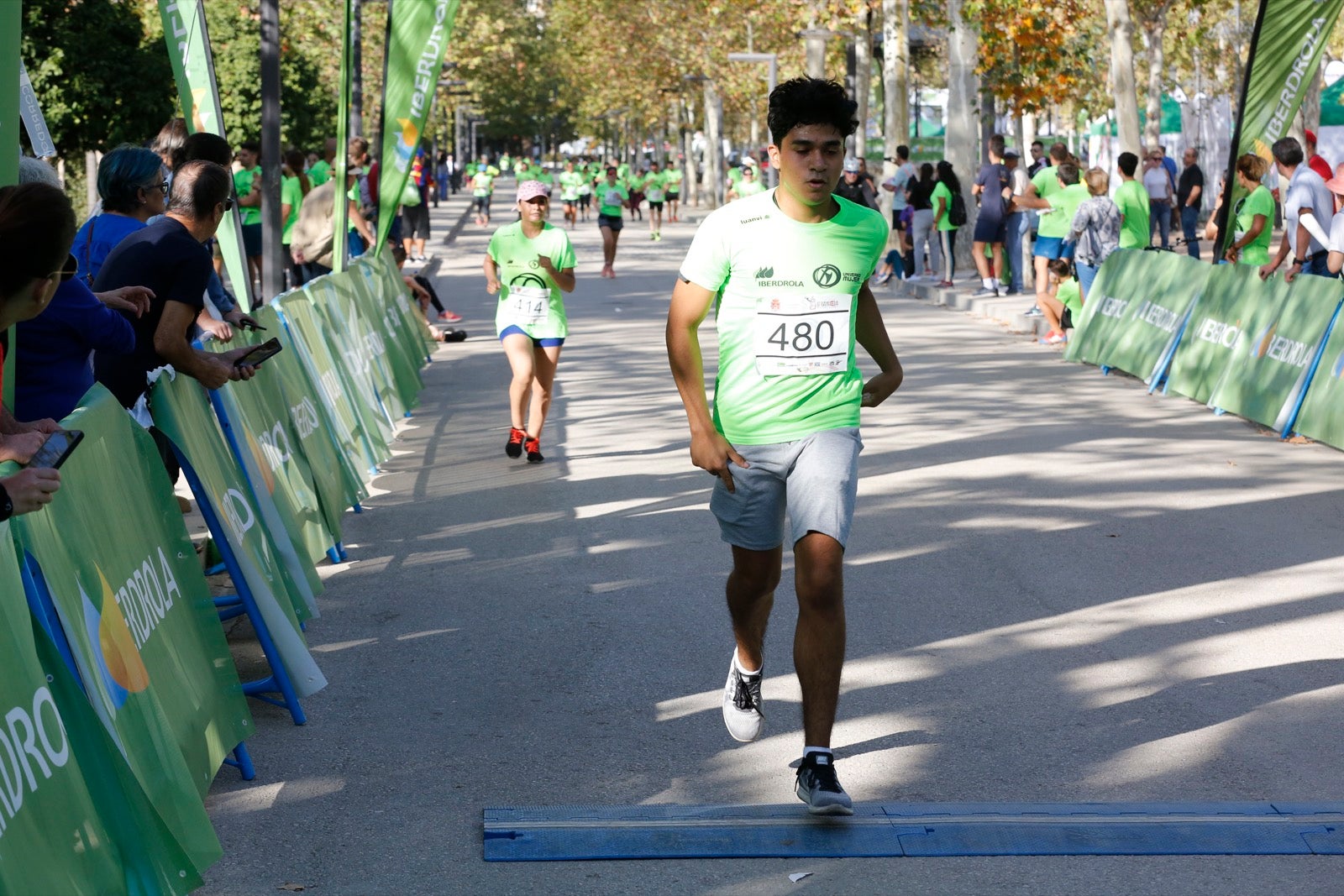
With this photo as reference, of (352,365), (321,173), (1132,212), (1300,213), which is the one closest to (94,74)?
(321,173)

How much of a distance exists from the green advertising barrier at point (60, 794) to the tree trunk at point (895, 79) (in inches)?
1078

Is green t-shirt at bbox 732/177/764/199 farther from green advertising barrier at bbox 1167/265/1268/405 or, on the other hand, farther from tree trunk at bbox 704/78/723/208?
tree trunk at bbox 704/78/723/208

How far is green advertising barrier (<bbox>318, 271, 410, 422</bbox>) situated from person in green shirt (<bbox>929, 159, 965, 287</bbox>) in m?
12.6

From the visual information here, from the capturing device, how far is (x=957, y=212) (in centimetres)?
2478

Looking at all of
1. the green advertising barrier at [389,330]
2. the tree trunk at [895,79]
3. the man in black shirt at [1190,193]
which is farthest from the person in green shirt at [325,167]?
the man in black shirt at [1190,193]

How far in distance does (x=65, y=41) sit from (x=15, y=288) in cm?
2184

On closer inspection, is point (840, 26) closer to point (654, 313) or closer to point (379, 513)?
point (654, 313)

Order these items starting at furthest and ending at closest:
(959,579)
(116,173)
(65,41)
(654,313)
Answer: (65,41) → (654,313) → (959,579) → (116,173)

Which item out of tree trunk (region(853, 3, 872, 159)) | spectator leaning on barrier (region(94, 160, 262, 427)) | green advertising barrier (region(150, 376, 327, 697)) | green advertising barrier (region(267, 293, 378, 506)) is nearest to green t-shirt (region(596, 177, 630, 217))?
tree trunk (region(853, 3, 872, 159))

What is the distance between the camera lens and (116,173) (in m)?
7.00

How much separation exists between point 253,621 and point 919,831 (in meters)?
2.43

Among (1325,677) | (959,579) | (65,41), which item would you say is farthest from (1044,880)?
(65,41)

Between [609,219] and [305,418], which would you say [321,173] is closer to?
[609,219]

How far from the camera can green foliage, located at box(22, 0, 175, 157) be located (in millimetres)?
23766
